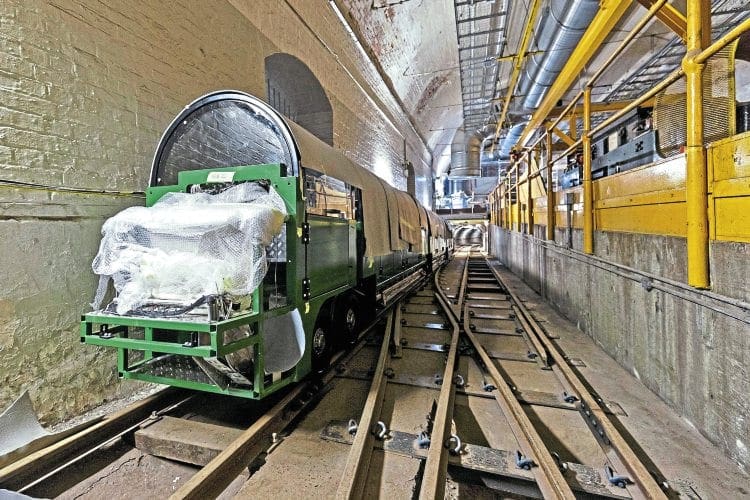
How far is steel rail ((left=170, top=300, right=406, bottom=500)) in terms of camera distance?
1.77 meters

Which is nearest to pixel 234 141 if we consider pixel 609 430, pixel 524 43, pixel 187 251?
pixel 187 251

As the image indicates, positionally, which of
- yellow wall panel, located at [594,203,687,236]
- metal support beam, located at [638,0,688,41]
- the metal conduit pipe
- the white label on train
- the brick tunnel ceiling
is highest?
the brick tunnel ceiling

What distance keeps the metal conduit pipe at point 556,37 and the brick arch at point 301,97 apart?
4472 millimetres

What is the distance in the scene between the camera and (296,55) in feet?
20.3

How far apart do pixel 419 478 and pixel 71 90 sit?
3914 mm

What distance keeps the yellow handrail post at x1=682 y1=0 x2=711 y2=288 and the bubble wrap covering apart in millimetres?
2844

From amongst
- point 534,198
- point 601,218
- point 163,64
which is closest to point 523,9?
point 534,198

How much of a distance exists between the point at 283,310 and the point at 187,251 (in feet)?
2.53

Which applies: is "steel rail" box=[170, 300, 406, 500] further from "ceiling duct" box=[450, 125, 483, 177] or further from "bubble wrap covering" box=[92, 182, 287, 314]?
"ceiling duct" box=[450, 125, 483, 177]

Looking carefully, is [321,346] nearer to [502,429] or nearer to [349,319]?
[349,319]

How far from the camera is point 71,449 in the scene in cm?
216

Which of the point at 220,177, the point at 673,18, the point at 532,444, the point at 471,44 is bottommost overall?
the point at 532,444

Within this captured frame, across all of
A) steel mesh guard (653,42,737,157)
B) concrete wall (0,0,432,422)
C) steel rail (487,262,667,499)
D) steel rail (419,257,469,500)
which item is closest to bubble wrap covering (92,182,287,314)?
concrete wall (0,0,432,422)

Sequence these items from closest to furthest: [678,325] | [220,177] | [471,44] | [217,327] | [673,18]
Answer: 1. [217,327]
2. [678,325]
3. [220,177]
4. [673,18]
5. [471,44]
